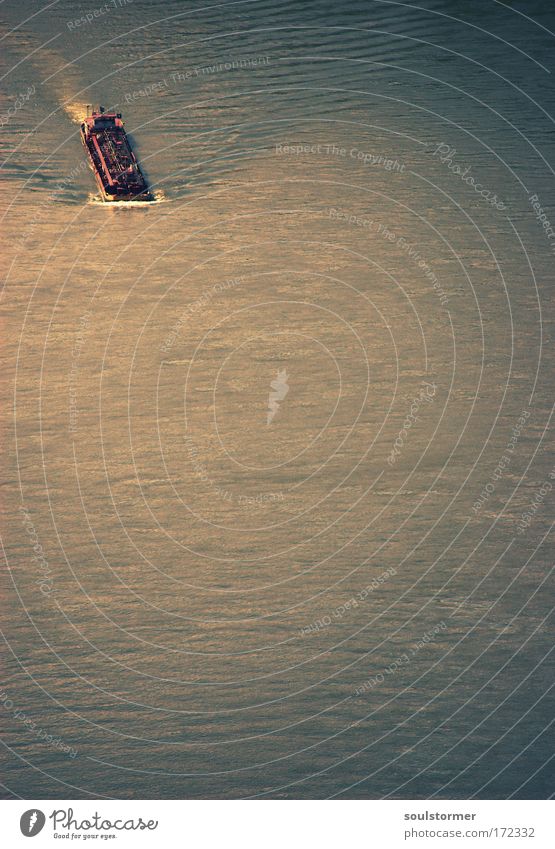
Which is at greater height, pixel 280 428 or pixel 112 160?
pixel 112 160

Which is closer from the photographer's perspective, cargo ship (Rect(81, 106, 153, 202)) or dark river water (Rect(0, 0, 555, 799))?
dark river water (Rect(0, 0, 555, 799))

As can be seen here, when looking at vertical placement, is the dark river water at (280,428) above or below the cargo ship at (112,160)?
below

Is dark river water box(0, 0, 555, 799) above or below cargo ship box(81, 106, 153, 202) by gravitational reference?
below

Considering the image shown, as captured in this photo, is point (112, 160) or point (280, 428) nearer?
point (280, 428)
